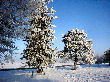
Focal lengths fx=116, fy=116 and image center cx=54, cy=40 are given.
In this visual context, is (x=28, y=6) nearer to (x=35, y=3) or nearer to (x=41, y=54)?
(x=35, y=3)

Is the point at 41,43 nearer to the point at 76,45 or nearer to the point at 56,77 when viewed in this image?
the point at 56,77

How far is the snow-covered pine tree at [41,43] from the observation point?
777 inches

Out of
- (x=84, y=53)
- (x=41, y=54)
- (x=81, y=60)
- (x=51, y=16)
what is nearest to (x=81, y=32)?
(x=84, y=53)

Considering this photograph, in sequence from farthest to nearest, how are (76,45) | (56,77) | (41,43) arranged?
1. (76,45)
2. (41,43)
3. (56,77)

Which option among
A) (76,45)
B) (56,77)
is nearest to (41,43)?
(56,77)

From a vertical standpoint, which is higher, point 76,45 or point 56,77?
point 76,45

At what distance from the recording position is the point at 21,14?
29.8 ft

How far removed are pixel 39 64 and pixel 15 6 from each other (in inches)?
496

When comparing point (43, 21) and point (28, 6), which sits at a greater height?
point (43, 21)

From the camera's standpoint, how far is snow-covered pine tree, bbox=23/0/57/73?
19.7 metres

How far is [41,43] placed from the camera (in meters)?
20.3

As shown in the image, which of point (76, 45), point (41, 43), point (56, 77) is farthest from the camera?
point (76, 45)

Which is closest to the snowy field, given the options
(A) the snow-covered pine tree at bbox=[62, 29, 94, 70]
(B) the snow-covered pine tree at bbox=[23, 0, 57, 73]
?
(B) the snow-covered pine tree at bbox=[23, 0, 57, 73]

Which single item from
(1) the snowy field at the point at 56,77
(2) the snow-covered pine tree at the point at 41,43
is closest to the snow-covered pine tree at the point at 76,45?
(1) the snowy field at the point at 56,77
